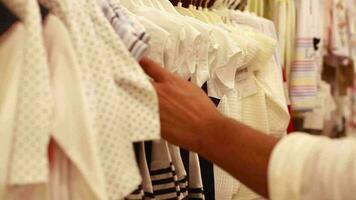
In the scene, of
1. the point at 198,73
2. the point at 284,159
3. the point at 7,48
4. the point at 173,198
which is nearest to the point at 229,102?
the point at 198,73

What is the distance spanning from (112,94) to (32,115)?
0.33ft

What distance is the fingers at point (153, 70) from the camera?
28.0 inches

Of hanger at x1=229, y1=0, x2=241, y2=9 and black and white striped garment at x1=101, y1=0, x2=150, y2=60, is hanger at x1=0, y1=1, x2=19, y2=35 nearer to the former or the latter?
black and white striped garment at x1=101, y1=0, x2=150, y2=60

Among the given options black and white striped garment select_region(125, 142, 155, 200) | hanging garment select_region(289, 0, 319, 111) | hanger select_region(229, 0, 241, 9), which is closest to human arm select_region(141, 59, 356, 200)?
black and white striped garment select_region(125, 142, 155, 200)

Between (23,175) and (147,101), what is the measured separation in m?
0.18

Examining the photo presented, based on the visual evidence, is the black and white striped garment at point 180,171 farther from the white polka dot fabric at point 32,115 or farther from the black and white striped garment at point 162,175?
the white polka dot fabric at point 32,115

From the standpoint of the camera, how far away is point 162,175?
866 mm

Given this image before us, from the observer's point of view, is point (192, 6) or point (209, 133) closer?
point (209, 133)

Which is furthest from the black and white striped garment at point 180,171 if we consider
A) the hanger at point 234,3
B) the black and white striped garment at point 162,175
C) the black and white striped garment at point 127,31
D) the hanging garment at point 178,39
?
the hanger at point 234,3

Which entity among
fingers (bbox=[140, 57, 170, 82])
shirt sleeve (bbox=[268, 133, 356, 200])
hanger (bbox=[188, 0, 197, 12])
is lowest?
shirt sleeve (bbox=[268, 133, 356, 200])

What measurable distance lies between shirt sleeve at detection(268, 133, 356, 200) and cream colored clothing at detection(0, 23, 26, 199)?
320 millimetres

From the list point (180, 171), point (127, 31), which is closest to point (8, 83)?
point (127, 31)

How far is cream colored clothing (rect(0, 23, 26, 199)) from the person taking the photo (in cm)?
53

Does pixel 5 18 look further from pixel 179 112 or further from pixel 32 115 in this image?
pixel 179 112
